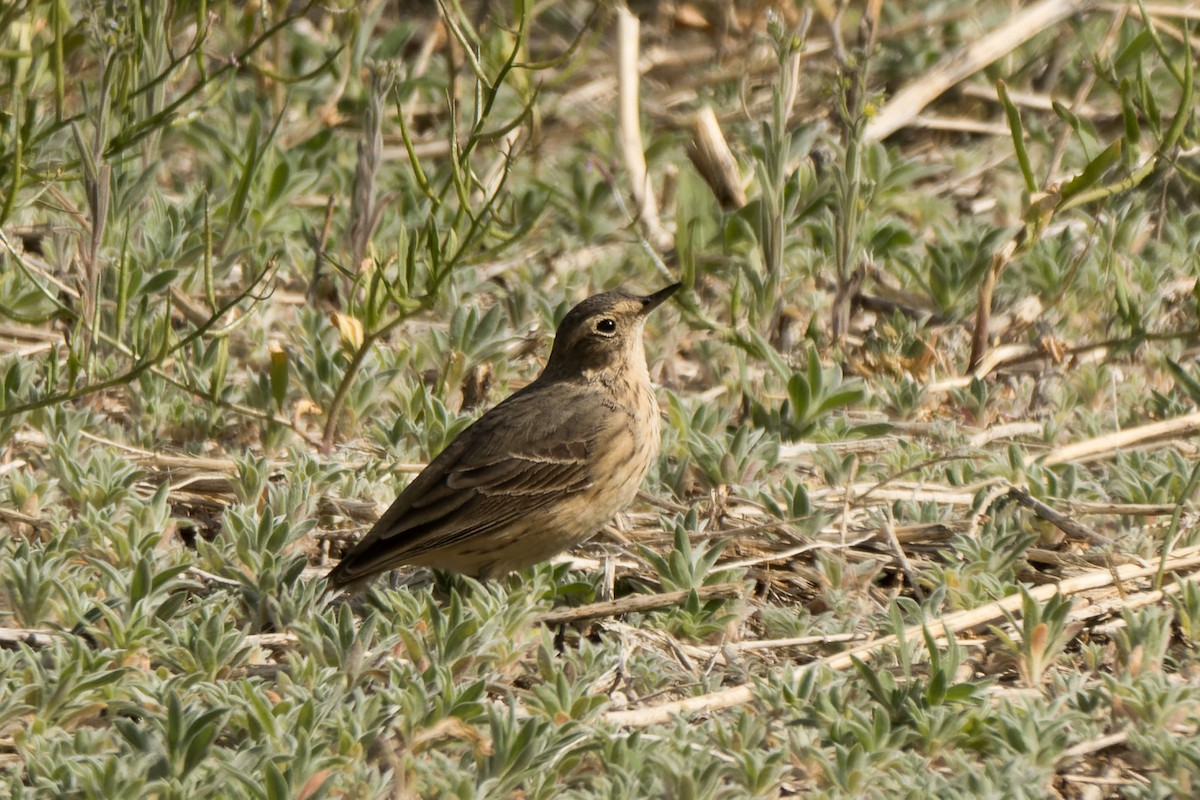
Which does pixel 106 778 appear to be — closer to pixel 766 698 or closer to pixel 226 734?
pixel 226 734

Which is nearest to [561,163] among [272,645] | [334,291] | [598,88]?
[598,88]

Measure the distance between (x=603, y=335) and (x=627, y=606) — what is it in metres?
1.41

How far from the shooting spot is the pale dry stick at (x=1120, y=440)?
621 cm

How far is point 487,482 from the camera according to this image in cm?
577

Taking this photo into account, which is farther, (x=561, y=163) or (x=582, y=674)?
(x=561, y=163)

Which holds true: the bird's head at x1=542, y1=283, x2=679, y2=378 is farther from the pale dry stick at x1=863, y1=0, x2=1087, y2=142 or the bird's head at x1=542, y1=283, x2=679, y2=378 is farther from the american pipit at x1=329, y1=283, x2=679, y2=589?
the pale dry stick at x1=863, y1=0, x2=1087, y2=142

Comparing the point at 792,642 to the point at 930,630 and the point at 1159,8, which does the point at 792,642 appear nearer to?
the point at 930,630

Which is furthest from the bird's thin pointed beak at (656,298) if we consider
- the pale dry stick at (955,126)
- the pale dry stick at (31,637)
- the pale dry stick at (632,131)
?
the pale dry stick at (955,126)

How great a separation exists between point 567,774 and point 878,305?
3882 mm

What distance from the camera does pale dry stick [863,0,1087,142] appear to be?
8766 mm

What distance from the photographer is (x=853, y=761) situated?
426 cm

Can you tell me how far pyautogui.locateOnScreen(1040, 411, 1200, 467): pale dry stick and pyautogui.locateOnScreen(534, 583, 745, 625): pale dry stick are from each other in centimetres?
159

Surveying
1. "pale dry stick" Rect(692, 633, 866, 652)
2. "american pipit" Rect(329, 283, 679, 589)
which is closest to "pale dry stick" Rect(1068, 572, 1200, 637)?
"pale dry stick" Rect(692, 633, 866, 652)

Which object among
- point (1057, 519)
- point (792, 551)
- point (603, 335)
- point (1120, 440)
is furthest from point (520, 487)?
point (1120, 440)
